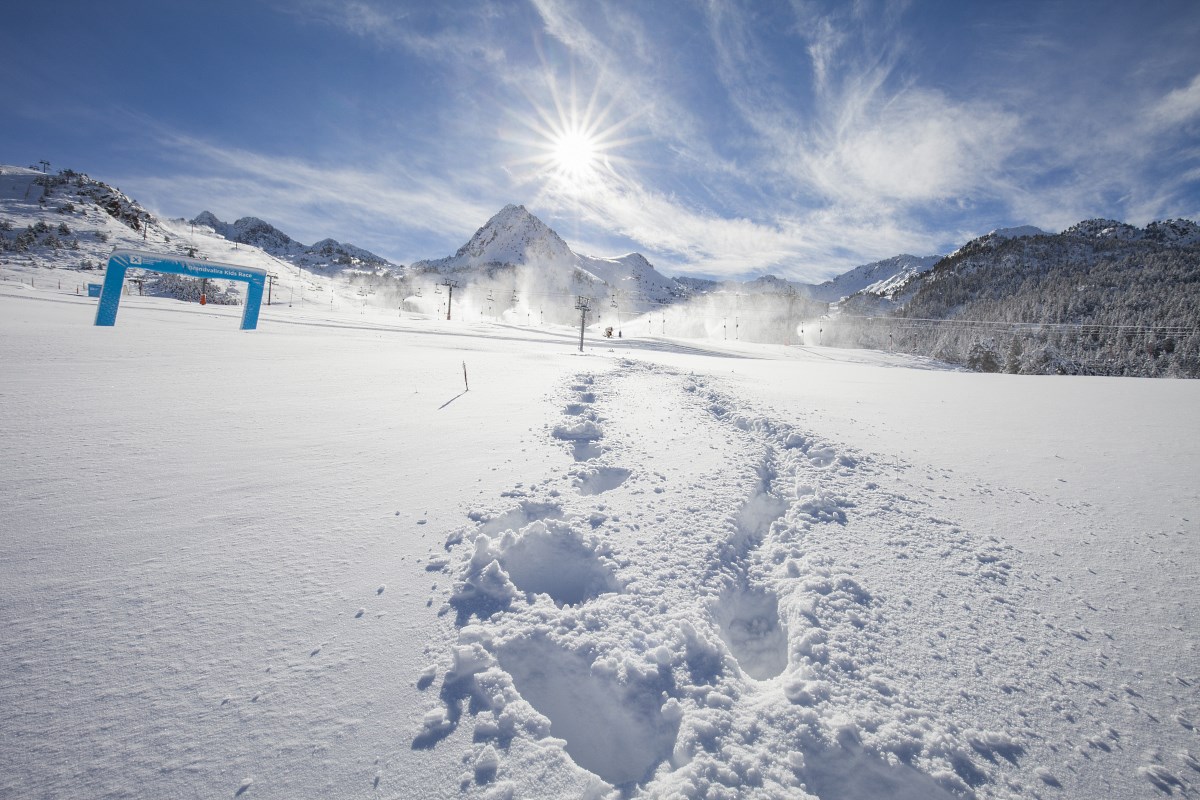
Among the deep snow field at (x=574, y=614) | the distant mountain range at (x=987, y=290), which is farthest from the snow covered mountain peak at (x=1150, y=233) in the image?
the deep snow field at (x=574, y=614)

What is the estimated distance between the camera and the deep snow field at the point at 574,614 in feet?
7.79

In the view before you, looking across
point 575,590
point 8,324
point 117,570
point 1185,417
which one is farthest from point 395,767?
point 8,324

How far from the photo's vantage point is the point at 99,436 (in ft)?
18.4

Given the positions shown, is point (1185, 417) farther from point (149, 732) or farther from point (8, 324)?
point (8, 324)

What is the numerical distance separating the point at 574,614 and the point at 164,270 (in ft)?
100

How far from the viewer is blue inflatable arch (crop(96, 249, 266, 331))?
59.9 ft

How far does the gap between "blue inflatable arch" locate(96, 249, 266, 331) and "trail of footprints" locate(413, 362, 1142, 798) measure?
78.6 feet

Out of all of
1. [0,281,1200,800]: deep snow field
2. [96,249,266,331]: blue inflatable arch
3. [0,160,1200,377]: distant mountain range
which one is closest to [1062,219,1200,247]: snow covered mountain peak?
[0,160,1200,377]: distant mountain range

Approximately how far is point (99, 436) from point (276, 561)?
4.43 metres

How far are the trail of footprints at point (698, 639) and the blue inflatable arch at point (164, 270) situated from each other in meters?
24.0

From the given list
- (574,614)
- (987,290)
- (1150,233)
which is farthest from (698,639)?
(1150,233)

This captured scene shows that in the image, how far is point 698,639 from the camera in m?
3.36

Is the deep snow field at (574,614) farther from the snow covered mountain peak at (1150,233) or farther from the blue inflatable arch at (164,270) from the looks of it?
the snow covered mountain peak at (1150,233)

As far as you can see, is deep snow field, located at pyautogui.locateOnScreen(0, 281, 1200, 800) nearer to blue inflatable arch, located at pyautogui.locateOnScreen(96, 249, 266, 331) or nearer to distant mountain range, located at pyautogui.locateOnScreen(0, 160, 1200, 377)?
blue inflatable arch, located at pyautogui.locateOnScreen(96, 249, 266, 331)
